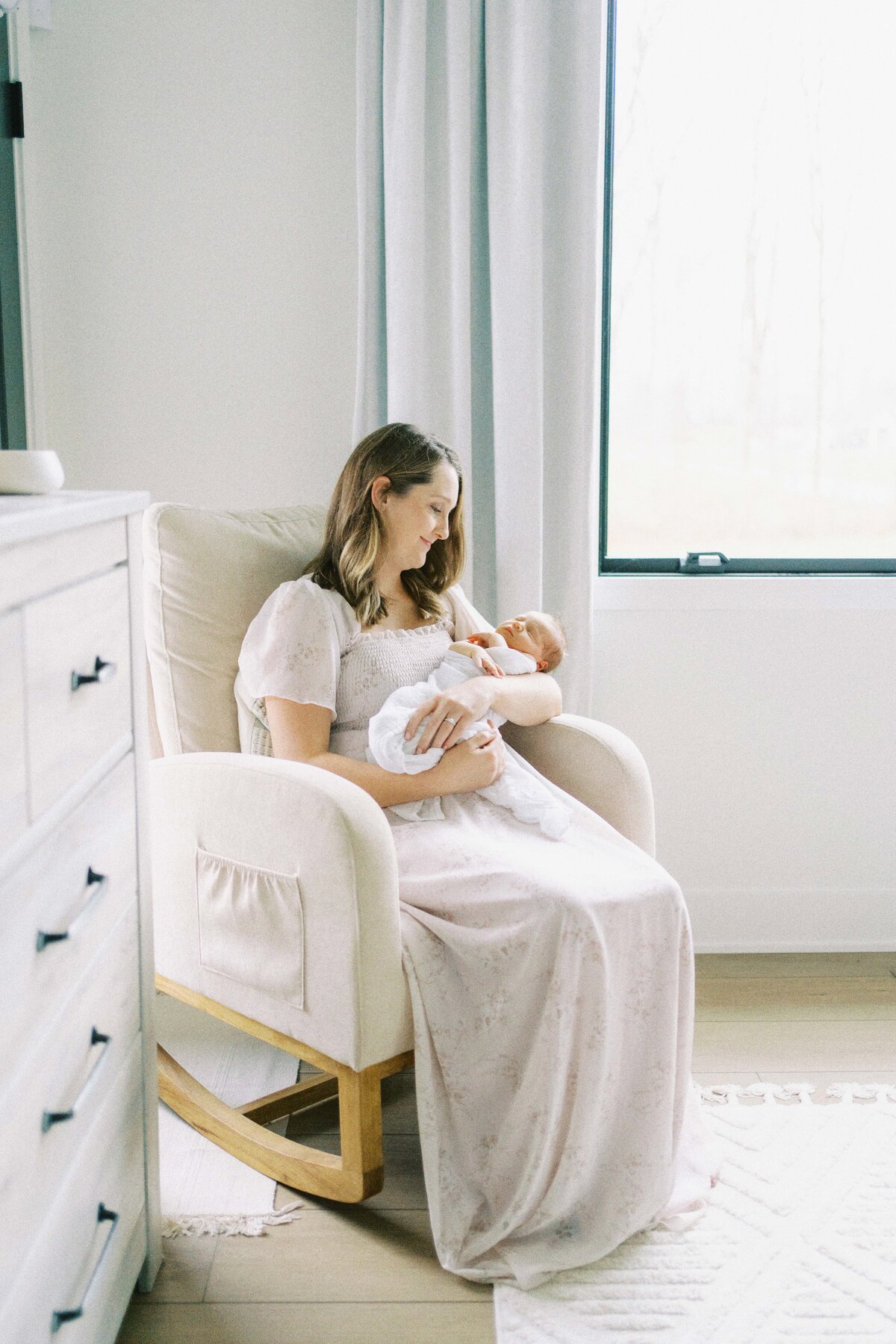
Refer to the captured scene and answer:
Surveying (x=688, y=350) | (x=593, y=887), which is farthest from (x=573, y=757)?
(x=688, y=350)

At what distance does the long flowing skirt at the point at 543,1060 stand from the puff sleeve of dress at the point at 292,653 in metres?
0.39

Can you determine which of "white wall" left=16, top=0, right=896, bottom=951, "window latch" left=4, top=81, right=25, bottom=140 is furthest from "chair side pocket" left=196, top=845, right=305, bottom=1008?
"window latch" left=4, top=81, right=25, bottom=140

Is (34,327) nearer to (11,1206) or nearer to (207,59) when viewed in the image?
(207,59)

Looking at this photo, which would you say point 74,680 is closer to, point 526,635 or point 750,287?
point 526,635

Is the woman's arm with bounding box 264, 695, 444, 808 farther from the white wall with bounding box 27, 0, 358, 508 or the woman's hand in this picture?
the white wall with bounding box 27, 0, 358, 508

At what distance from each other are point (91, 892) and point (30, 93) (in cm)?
188

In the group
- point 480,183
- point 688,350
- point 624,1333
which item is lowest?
point 624,1333

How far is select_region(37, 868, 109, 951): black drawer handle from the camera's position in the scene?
1.06 metres

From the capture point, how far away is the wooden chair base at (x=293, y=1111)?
5.11 feet

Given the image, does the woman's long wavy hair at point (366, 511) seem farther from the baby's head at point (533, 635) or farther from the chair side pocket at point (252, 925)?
the chair side pocket at point (252, 925)

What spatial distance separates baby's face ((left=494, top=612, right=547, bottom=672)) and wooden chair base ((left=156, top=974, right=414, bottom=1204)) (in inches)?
29.9

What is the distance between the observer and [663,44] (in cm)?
252

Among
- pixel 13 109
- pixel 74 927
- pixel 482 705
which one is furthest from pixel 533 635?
pixel 13 109

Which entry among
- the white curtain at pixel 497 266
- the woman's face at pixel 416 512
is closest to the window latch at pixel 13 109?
the white curtain at pixel 497 266
